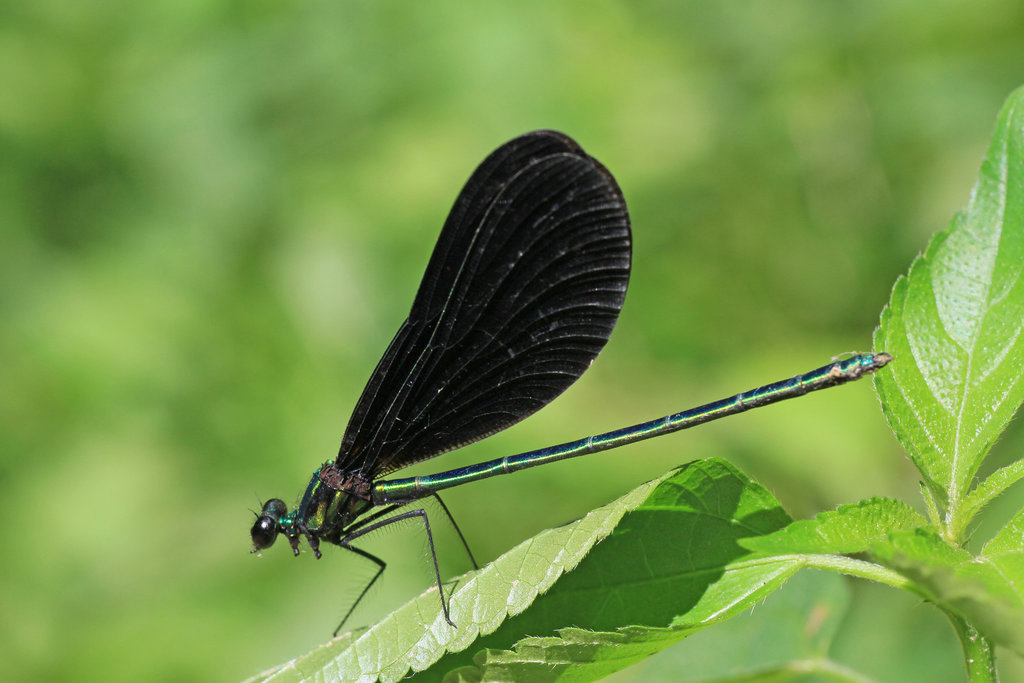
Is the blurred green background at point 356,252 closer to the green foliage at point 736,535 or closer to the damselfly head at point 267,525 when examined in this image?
the damselfly head at point 267,525

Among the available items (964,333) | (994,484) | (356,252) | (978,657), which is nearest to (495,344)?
(964,333)

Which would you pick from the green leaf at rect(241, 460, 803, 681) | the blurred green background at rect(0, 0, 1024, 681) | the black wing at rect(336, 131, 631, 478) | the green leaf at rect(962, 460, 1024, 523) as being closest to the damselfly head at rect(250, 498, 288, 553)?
the black wing at rect(336, 131, 631, 478)

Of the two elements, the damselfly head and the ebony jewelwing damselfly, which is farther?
the damselfly head

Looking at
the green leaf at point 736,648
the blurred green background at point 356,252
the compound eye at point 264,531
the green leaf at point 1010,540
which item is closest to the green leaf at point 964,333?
the green leaf at point 1010,540

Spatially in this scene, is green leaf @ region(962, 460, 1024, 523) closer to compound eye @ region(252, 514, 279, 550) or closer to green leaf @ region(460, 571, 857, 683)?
green leaf @ region(460, 571, 857, 683)

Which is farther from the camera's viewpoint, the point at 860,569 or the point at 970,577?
the point at 860,569

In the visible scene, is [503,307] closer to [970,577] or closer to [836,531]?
[836,531]
